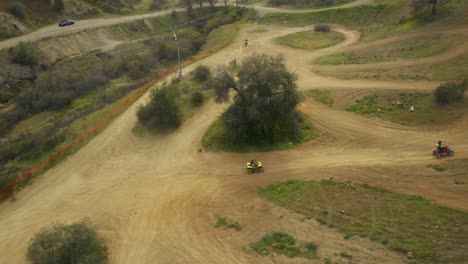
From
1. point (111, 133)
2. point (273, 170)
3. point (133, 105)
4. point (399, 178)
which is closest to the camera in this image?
point (399, 178)

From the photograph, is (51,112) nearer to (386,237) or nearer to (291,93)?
(291,93)

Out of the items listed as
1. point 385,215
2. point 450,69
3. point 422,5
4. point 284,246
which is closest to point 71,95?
point 284,246

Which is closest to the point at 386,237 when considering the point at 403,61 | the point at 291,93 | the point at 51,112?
the point at 291,93

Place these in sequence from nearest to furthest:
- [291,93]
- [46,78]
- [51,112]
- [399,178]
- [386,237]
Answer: [386,237] < [399,178] < [291,93] < [51,112] < [46,78]

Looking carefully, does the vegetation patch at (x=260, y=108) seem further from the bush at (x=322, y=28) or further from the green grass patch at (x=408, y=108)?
the bush at (x=322, y=28)

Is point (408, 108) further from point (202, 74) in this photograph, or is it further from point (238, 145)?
point (202, 74)

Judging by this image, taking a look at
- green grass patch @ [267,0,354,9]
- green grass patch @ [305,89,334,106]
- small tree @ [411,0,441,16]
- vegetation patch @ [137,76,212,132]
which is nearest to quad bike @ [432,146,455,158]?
green grass patch @ [305,89,334,106]

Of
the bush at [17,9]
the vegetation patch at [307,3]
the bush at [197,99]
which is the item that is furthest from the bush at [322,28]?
the bush at [17,9]

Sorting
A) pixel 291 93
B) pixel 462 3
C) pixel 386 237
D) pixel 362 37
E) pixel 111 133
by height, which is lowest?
pixel 386 237
